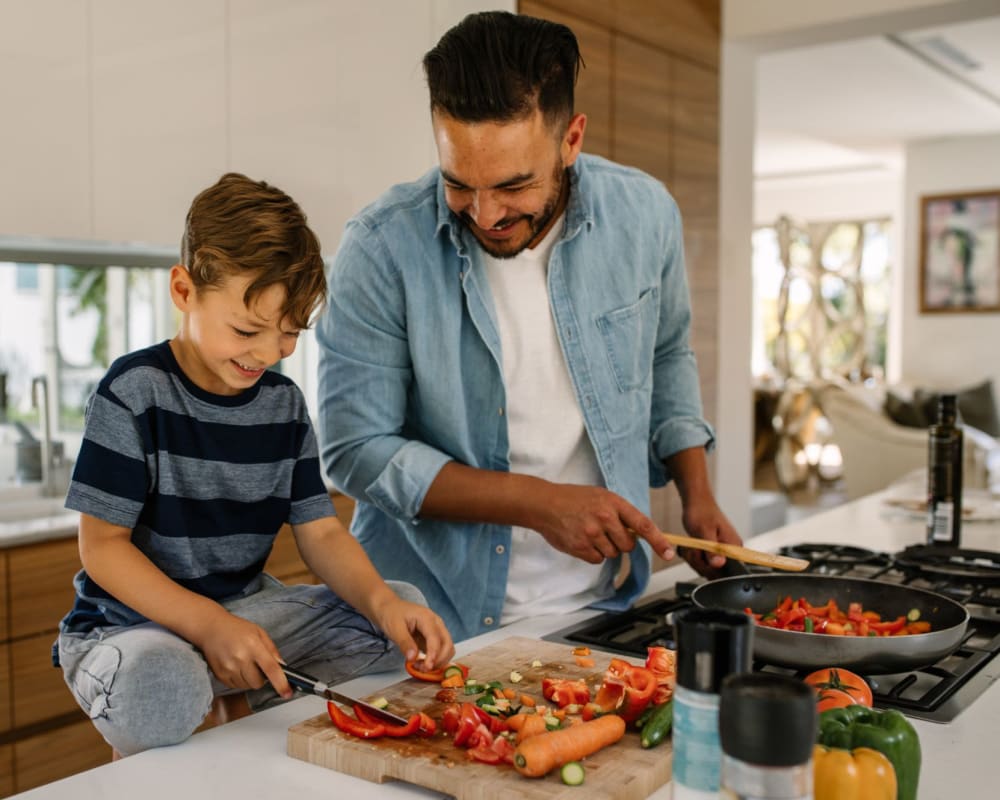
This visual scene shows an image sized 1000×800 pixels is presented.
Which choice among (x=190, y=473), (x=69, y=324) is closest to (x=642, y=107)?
(x=69, y=324)

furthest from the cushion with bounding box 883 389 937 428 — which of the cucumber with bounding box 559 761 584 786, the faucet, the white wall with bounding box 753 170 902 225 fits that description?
the cucumber with bounding box 559 761 584 786

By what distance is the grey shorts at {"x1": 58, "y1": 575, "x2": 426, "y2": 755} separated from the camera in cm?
104

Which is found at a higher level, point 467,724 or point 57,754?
point 467,724

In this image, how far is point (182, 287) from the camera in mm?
1332

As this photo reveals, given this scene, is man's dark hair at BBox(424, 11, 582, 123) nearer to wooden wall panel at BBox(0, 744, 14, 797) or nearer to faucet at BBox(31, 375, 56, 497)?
wooden wall panel at BBox(0, 744, 14, 797)

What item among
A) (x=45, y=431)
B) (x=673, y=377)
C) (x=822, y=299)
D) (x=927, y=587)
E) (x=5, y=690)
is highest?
(x=822, y=299)

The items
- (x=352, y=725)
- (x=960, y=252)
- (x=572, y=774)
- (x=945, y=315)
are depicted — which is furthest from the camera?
(x=945, y=315)

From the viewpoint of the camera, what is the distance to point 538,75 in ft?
4.63

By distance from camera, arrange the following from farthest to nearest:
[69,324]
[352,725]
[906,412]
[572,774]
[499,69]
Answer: [906,412], [69,324], [499,69], [352,725], [572,774]

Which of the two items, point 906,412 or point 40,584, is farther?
point 906,412

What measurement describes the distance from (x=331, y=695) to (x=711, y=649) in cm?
51

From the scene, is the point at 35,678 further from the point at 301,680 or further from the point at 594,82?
the point at 594,82

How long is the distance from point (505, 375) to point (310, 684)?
2.33ft

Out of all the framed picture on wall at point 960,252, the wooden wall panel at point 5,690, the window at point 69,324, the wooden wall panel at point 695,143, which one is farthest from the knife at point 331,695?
the framed picture on wall at point 960,252
